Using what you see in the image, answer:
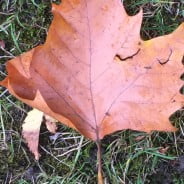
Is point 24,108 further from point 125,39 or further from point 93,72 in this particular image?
point 125,39

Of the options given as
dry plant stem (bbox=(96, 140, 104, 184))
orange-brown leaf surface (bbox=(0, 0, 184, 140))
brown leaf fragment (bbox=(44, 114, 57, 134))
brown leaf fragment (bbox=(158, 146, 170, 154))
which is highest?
orange-brown leaf surface (bbox=(0, 0, 184, 140))

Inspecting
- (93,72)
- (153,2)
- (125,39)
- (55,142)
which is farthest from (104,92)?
(153,2)

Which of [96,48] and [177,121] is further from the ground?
[96,48]

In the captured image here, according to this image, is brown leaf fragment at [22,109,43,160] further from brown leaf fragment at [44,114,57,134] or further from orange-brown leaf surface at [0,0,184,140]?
orange-brown leaf surface at [0,0,184,140]

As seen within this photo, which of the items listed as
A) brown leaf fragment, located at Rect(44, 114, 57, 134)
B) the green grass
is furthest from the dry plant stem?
brown leaf fragment, located at Rect(44, 114, 57, 134)

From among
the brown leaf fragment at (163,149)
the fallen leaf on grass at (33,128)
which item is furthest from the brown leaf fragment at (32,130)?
the brown leaf fragment at (163,149)

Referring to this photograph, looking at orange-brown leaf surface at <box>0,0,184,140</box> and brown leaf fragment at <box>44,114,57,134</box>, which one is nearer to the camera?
orange-brown leaf surface at <box>0,0,184,140</box>

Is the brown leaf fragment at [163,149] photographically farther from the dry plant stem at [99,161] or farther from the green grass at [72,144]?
the dry plant stem at [99,161]
